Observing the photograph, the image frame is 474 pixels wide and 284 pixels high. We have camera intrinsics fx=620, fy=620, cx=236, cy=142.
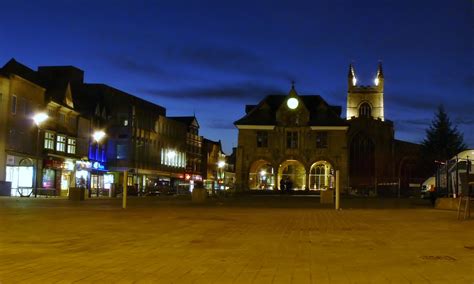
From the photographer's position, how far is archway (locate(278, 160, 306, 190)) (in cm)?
7425

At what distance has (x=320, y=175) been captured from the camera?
75.1 meters

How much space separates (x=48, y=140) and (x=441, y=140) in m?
46.3

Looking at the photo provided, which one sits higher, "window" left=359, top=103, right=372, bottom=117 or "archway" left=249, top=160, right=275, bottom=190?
"window" left=359, top=103, right=372, bottom=117

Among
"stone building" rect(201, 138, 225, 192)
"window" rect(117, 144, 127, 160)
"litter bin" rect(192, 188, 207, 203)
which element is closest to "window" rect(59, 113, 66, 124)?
"window" rect(117, 144, 127, 160)

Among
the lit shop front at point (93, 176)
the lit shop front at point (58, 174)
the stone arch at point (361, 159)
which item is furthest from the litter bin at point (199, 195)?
the stone arch at point (361, 159)

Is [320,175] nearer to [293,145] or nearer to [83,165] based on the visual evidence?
[293,145]

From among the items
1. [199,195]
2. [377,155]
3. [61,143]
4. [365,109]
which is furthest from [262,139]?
[365,109]

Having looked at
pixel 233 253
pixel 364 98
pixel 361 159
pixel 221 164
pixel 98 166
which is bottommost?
pixel 233 253

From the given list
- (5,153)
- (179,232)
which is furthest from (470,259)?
(5,153)

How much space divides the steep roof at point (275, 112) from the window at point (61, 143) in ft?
65.4

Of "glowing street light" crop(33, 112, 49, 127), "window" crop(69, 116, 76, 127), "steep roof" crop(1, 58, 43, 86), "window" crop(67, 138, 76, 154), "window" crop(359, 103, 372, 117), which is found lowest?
"window" crop(67, 138, 76, 154)

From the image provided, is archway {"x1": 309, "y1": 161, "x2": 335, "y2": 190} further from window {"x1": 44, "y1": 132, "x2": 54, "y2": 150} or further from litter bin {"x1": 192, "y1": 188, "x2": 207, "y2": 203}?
litter bin {"x1": 192, "y1": 188, "x2": 207, "y2": 203}

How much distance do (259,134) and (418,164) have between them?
80.0ft

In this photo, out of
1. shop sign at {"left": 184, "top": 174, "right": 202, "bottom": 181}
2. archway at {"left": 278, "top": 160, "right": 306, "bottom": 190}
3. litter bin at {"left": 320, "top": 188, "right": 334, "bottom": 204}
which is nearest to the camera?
litter bin at {"left": 320, "top": 188, "right": 334, "bottom": 204}
